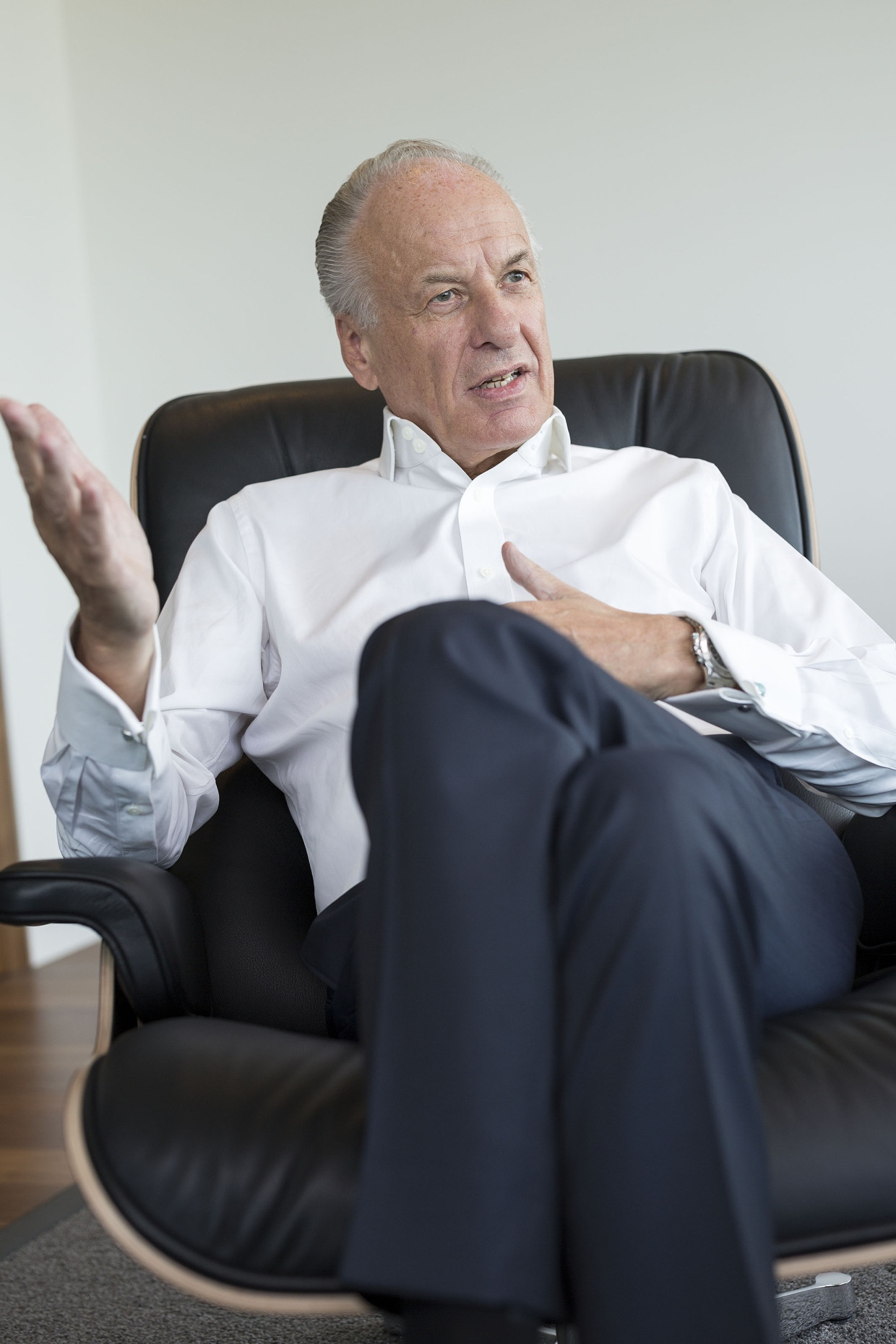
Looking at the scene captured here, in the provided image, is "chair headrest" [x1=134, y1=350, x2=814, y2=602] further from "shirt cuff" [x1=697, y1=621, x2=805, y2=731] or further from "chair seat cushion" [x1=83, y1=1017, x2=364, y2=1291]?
"chair seat cushion" [x1=83, y1=1017, x2=364, y2=1291]

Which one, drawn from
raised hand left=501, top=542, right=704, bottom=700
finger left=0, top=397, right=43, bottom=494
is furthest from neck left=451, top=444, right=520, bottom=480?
finger left=0, top=397, right=43, bottom=494

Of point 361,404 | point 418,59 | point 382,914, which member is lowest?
point 382,914

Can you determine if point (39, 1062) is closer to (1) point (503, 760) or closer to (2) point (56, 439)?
(2) point (56, 439)

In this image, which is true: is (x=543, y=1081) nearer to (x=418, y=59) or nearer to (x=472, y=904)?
(x=472, y=904)

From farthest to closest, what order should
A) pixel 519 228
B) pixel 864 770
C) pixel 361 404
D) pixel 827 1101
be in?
pixel 361 404, pixel 519 228, pixel 864 770, pixel 827 1101

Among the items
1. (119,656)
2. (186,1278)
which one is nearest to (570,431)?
(119,656)

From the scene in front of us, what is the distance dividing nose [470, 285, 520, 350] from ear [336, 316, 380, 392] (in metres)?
0.19

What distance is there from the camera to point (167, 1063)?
35.4 inches

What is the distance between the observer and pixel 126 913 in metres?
1.04

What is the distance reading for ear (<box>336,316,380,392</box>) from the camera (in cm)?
168

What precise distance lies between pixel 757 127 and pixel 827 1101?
227cm

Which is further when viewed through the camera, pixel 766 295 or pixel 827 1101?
pixel 766 295

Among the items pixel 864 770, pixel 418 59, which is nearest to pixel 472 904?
pixel 864 770

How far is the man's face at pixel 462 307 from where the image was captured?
1.54 metres
